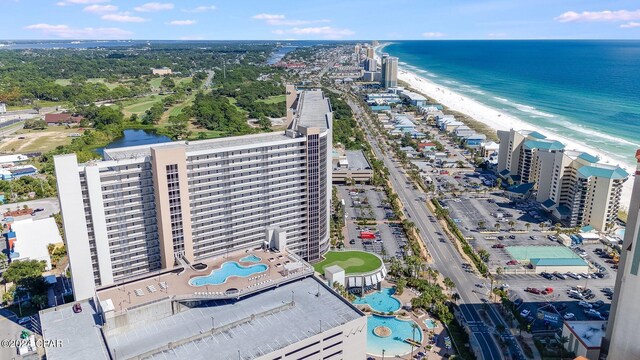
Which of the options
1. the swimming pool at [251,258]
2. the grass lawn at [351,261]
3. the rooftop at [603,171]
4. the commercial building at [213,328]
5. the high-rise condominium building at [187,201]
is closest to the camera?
the commercial building at [213,328]

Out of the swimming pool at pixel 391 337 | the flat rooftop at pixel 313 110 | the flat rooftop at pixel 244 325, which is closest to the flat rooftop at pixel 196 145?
the flat rooftop at pixel 313 110

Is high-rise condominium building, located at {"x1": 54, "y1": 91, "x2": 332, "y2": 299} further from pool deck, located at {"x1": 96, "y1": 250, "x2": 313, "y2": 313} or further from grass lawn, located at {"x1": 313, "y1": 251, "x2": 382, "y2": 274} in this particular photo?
pool deck, located at {"x1": 96, "y1": 250, "x2": 313, "y2": 313}

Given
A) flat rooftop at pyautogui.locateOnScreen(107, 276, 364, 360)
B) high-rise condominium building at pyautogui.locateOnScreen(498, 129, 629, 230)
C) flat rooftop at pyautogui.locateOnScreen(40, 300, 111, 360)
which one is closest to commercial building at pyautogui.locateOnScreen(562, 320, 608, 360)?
flat rooftop at pyautogui.locateOnScreen(107, 276, 364, 360)

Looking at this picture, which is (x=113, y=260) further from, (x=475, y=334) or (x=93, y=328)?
(x=475, y=334)

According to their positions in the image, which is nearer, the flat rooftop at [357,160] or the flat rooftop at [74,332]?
the flat rooftop at [74,332]

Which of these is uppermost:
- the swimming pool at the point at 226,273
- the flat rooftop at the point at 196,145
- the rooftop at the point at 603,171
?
the flat rooftop at the point at 196,145

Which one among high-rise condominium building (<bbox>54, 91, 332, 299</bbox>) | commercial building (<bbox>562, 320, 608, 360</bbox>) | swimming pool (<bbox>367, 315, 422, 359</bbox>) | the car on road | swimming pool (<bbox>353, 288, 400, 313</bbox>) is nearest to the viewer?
commercial building (<bbox>562, 320, 608, 360</bbox>)

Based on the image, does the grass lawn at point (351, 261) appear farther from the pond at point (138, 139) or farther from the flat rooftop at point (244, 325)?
the pond at point (138, 139)

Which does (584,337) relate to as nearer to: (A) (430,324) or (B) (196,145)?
(A) (430,324)
